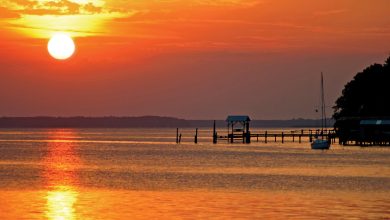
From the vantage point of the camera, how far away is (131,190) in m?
54.9

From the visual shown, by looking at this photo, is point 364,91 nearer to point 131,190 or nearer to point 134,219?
point 131,190

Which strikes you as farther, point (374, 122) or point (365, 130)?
point (365, 130)

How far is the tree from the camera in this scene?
473ft

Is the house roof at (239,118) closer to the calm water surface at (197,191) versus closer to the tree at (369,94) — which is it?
the tree at (369,94)

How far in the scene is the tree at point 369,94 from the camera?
14412 centimetres

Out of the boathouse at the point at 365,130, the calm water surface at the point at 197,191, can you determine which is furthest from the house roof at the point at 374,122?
the calm water surface at the point at 197,191

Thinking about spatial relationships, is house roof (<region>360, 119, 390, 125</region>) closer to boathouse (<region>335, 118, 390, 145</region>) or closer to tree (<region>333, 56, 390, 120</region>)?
boathouse (<region>335, 118, 390, 145</region>)

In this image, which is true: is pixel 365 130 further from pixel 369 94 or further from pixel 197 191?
pixel 197 191

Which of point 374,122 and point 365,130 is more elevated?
point 374,122

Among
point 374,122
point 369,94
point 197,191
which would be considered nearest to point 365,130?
point 374,122

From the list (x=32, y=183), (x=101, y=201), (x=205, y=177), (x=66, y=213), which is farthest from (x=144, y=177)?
(x=66, y=213)

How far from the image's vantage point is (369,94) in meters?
147

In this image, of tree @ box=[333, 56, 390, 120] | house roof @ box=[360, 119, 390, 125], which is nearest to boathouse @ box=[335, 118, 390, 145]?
house roof @ box=[360, 119, 390, 125]

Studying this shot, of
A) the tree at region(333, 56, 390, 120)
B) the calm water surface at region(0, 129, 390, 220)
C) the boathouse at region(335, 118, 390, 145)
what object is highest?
the tree at region(333, 56, 390, 120)
